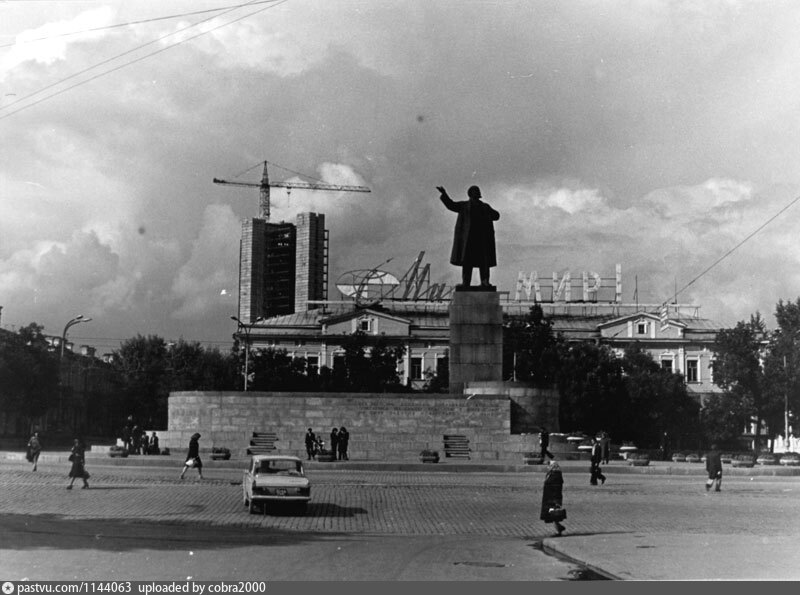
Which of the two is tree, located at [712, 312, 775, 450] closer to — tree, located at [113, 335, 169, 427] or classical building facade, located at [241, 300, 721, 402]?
classical building facade, located at [241, 300, 721, 402]

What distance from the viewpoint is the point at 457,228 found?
40938 mm

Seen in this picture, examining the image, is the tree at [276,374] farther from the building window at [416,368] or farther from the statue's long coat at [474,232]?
the statue's long coat at [474,232]

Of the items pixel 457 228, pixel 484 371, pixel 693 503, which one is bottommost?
pixel 693 503

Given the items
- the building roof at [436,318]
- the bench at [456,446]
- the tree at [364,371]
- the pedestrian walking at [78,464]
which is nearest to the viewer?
the pedestrian walking at [78,464]

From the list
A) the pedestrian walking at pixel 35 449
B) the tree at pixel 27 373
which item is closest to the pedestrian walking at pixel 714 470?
the pedestrian walking at pixel 35 449

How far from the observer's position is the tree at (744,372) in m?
68.0

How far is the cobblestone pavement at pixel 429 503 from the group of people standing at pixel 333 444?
533 centimetres

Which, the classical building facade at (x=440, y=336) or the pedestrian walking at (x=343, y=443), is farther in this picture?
the classical building facade at (x=440, y=336)

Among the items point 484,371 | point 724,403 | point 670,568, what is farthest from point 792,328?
point 670,568

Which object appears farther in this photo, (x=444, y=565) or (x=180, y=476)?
(x=180, y=476)

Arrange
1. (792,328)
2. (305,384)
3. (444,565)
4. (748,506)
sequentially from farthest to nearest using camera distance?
(305,384) < (792,328) < (748,506) < (444,565)

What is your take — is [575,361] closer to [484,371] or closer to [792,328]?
[792,328]
